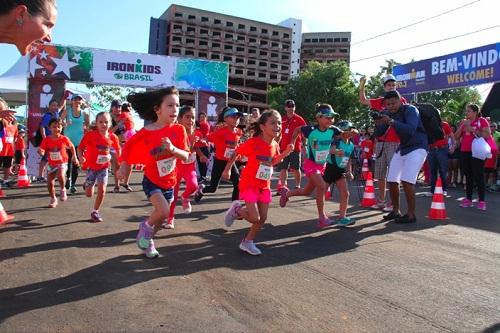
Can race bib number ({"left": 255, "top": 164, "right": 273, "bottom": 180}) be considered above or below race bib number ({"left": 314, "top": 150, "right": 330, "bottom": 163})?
below

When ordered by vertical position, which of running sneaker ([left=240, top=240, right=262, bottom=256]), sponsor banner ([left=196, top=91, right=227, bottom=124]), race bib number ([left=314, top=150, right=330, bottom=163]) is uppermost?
sponsor banner ([left=196, top=91, right=227, bottom=124])

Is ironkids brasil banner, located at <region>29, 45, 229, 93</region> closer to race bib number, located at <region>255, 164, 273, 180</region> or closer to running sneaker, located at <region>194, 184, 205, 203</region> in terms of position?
running sneaker, located at <region>194, 184, 205, 203</region>

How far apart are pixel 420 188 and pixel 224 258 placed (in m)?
10.4

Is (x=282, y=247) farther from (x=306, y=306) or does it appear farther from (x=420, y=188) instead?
(x=420, y=188)

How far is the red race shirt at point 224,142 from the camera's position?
818 cm

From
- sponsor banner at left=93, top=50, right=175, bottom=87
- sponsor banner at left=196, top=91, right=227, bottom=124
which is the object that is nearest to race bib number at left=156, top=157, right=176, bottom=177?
sponsor banner at left=93, top=50, right=175, bottom=87

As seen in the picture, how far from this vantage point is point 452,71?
20.5m

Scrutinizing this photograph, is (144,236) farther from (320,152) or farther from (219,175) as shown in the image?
(219,175)

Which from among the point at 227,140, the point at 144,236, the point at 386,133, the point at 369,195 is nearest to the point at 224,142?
the point at 227,140

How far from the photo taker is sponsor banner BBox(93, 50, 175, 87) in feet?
56.1

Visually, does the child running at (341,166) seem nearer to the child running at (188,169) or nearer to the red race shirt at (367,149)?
the child running at (188,169)

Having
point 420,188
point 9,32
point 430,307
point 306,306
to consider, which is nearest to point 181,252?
point 306,306

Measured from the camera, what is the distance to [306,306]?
11.2 ft

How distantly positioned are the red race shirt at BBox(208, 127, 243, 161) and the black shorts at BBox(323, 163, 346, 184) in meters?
1.78
